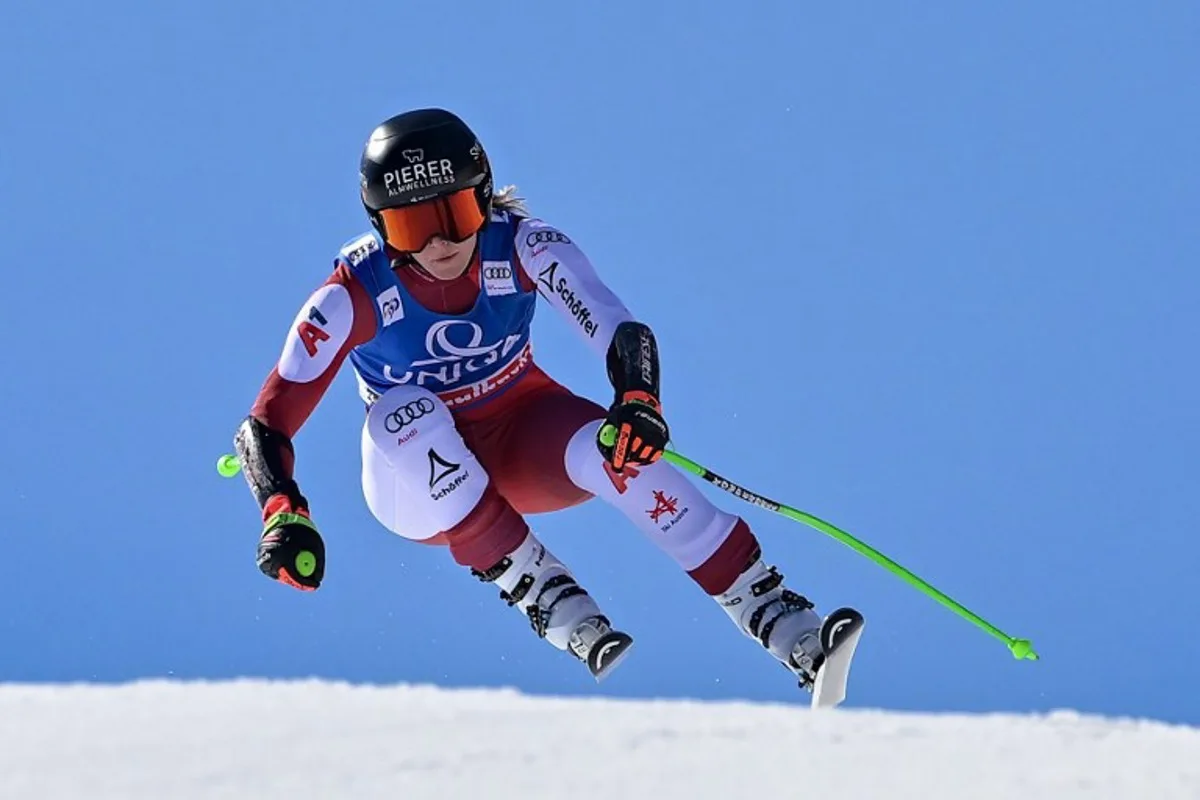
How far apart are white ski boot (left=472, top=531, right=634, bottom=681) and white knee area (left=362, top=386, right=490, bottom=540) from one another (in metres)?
0.24

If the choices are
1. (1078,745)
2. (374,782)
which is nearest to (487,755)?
(374,782)

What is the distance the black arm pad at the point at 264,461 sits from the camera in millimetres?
5238

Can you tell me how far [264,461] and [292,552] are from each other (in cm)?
46

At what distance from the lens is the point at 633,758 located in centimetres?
348

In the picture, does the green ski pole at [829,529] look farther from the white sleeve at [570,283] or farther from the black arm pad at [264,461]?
the black arm pad at [264,461]

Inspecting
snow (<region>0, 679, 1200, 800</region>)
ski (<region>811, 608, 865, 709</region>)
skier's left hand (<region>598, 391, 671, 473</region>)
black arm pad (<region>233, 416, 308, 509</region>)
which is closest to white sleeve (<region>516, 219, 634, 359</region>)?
skier's left hand (<region>598, 391, 671, 473</region>)

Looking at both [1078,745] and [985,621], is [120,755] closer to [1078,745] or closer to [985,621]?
[1078,745]

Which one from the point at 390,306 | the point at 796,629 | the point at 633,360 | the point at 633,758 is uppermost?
the point at 390,306

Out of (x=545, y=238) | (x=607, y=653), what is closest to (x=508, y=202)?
(x=545, y=238)

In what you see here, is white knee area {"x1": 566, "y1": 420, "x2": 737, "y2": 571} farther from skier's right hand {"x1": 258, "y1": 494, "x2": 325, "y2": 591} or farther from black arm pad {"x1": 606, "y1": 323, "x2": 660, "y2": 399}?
skier's right hand {"x1": 258, "y1": 494, "x2": 325, "y2": 591}

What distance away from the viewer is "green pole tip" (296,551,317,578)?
494cm

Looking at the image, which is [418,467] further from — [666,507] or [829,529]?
[829,529]

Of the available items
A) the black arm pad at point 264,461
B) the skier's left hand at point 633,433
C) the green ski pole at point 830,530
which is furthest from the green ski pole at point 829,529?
the black arm pad at point 264,461

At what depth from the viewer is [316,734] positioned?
413 centimetres
